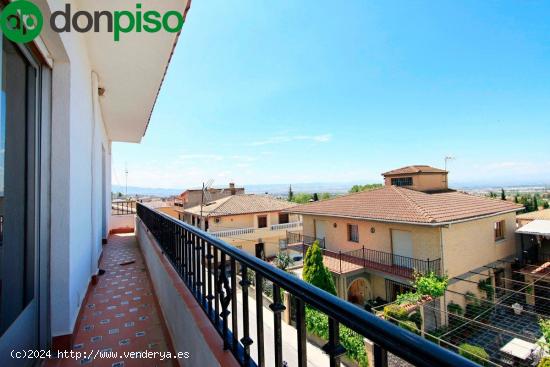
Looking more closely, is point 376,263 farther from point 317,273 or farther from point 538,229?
point 538,229

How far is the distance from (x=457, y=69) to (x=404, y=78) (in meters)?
3.19

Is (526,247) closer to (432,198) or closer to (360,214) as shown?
(432,198)

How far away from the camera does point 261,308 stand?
3.49 ft

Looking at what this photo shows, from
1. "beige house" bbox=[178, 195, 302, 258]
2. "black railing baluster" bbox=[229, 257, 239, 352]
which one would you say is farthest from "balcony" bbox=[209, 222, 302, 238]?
"black railing baluster" bbox=[229, 257, 239, 352]

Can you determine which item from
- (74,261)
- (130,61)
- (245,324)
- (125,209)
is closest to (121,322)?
(74,261)

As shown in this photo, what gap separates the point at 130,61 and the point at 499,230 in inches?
610

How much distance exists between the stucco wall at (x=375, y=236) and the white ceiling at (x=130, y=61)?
30.8 feet

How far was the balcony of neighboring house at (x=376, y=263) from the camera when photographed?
9372mm

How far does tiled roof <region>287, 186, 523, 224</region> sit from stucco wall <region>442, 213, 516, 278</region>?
0.44 metres

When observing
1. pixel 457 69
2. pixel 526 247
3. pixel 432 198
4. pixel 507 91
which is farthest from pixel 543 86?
pixel 432 198

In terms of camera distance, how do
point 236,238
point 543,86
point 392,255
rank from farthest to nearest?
point 543,86, point 236,238, point 392,255

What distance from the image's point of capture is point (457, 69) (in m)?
17.9

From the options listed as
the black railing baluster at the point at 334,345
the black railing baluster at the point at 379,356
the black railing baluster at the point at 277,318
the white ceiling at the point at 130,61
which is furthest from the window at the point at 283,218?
the black railing baluster at the point at 379,356

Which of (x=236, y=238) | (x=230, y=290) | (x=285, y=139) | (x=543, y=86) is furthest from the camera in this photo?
(x=285, y=139)
